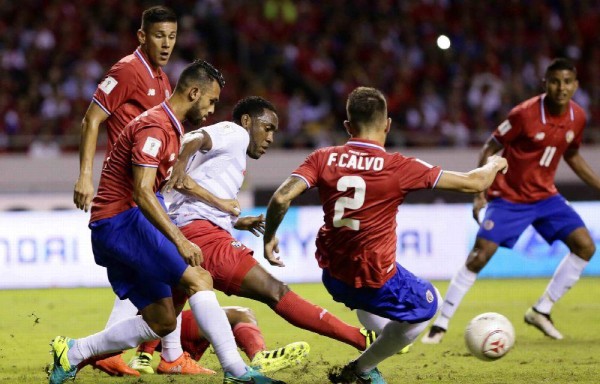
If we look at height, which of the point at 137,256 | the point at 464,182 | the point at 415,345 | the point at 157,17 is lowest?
the point at 415,345

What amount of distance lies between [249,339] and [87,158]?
5.37ft

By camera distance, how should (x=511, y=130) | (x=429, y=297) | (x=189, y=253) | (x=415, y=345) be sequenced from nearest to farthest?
(x=189, y=253) < (x=429, y=297) < (x=415, y=345) < (x=511, y=130)

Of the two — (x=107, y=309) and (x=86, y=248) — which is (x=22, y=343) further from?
(x=86, y=248)

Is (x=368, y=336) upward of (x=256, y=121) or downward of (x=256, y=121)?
downward

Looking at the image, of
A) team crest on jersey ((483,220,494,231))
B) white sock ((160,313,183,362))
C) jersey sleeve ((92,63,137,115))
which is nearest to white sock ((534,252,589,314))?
team crest on jersey ((483,220,494,231))

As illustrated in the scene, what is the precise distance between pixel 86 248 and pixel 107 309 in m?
2.50

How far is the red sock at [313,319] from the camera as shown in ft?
21.5

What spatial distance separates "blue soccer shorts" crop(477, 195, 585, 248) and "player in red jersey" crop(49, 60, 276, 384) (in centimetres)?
396

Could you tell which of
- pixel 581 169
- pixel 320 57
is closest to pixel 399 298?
pixel 581 169

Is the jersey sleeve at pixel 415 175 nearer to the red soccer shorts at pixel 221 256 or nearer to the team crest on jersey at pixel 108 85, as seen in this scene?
the red soccer shorts at pixel 221 256

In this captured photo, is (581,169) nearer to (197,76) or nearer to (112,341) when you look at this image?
(197,76)

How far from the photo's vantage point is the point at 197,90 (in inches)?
246

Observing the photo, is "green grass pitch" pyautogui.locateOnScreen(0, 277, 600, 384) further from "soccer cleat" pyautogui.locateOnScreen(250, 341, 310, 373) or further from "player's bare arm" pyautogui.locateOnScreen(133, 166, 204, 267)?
"player's bare arm" pyautogui.locateOnScreen(133, 166, 204, 267)

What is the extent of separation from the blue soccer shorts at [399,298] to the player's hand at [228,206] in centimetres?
94
